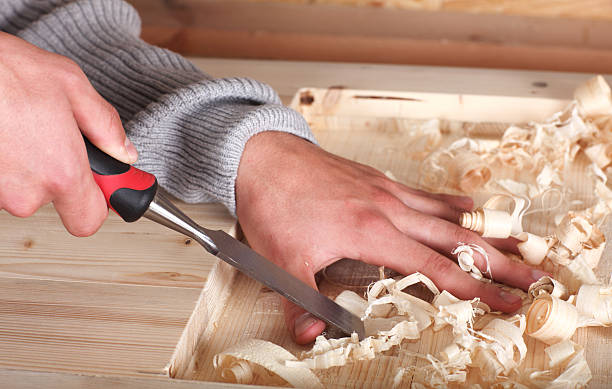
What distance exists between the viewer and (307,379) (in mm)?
667

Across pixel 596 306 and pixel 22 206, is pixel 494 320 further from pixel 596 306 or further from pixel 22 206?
pixel 22 206

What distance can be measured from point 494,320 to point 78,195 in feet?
1.52

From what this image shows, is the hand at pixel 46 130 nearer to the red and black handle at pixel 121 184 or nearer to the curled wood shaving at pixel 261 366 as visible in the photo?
the red and black handle at pixel 121 184

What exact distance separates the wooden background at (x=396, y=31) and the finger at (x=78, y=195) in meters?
1.16

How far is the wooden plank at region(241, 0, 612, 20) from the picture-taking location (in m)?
1.61

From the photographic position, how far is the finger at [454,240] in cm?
80

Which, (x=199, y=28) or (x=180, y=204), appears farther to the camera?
(x=199, y=28)

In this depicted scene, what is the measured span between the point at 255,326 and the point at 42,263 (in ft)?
0.94

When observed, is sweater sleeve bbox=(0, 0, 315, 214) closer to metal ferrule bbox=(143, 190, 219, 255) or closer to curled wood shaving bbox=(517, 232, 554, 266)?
metal ferrule bbox=(143, 190, 219, 255)

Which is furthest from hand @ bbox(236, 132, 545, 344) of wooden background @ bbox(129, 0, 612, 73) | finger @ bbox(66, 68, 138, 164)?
wooden background @ bbox(129, 0, 612, 73)

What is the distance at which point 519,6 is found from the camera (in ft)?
5.39

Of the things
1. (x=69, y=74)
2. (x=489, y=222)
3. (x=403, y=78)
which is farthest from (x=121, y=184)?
(x=403, y=78)

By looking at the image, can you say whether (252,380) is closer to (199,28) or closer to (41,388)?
(41,388)

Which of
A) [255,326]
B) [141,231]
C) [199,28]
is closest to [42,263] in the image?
[141,231]
